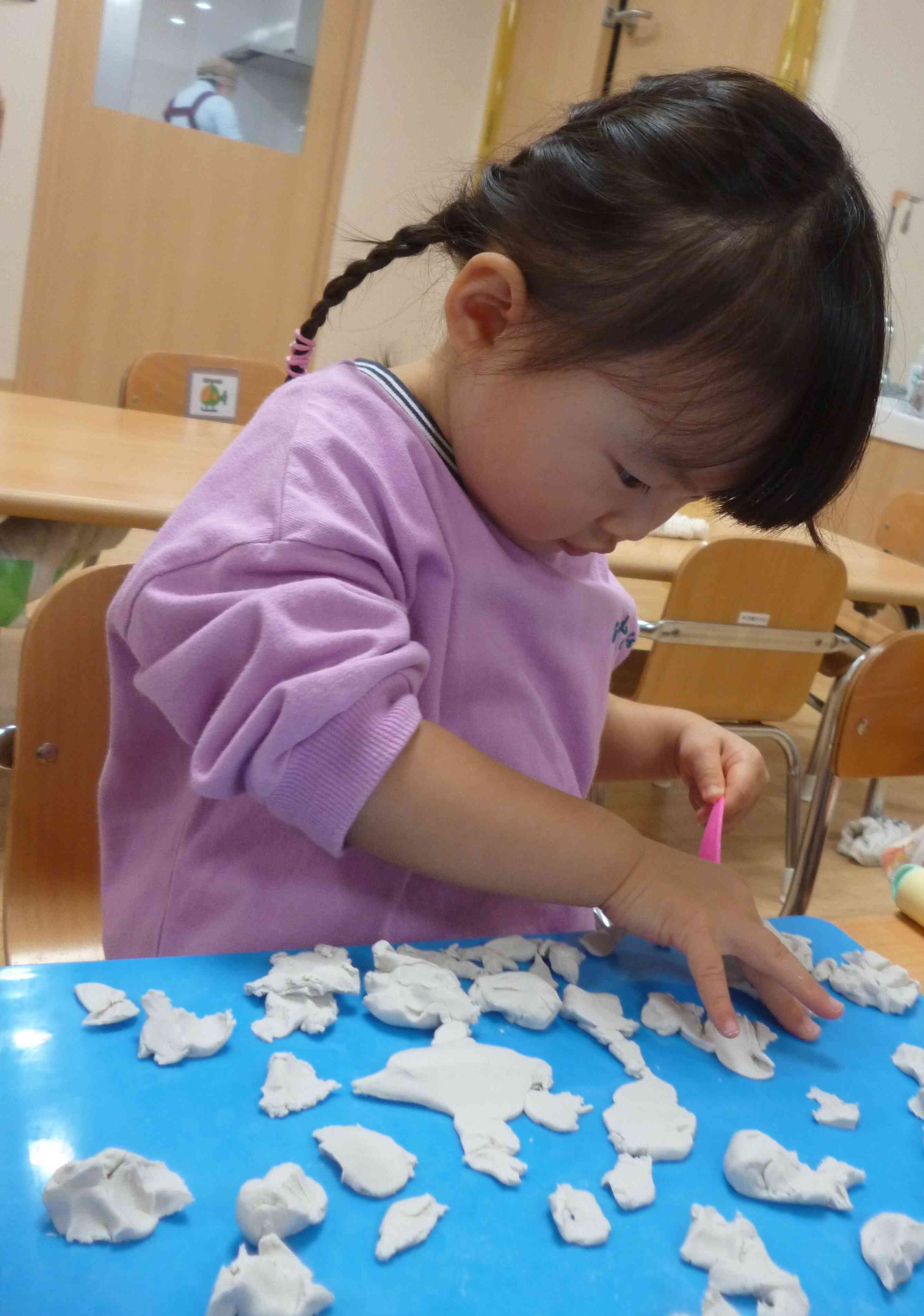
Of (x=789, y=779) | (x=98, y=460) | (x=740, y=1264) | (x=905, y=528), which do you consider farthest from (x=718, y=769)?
(x=905, y=528)

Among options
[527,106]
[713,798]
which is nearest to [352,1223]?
Result: [713,798]

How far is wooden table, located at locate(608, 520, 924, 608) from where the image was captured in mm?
1721

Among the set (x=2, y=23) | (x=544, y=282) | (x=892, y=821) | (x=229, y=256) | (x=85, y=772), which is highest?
(x=2, y=23)

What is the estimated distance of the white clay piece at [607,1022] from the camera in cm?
48

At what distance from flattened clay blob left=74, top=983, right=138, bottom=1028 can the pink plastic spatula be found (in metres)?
0.33

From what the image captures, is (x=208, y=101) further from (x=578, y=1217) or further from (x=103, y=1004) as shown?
(x=578, y=1217)

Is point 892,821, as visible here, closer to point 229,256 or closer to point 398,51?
point 229,256

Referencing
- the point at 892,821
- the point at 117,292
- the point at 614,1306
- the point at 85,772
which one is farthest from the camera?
the point at 117,292

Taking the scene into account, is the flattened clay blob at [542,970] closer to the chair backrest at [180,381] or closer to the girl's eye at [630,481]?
the girl's eye at [630,481]

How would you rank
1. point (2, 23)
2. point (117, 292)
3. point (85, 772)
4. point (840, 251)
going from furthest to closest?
point (117, 292) → point (2, 23) → point (85, 772) → point (840, 251)

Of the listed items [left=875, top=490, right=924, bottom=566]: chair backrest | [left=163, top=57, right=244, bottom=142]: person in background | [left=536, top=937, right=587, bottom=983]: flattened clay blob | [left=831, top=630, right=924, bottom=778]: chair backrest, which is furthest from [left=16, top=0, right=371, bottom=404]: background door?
[left=536, top=937, right=587, bottom=983]: flattened clay blob

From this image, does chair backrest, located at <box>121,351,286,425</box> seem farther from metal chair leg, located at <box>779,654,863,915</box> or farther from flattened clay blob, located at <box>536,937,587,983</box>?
flattened clay blob, located at <box>536,937,587,983</box>

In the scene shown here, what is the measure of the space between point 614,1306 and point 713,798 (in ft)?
1.34

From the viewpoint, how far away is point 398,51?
13.4 ft
